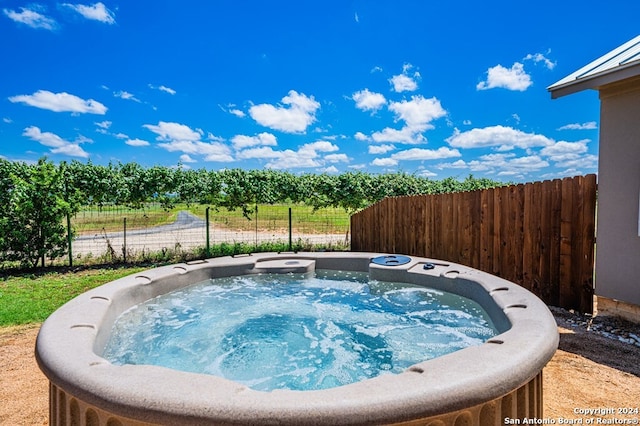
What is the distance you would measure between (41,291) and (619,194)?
8111 mm

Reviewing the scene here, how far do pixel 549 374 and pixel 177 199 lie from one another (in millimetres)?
8453

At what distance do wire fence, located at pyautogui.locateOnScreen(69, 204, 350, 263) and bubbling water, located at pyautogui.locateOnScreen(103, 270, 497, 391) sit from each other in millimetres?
4189

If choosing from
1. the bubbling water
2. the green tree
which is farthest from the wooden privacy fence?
the green tree

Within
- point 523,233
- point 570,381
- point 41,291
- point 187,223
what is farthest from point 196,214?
point 570,381

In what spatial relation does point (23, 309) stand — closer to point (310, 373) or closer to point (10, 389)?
point (10, 389)

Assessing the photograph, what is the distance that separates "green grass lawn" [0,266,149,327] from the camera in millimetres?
4625

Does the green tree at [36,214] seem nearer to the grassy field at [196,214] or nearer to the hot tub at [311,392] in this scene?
the grassy field at [196,214]

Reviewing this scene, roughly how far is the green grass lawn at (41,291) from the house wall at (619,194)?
274 inches

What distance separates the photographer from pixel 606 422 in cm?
232

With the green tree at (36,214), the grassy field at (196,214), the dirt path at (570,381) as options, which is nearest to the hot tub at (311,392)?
the dirt path at (570,381)

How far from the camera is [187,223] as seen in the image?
1088cm

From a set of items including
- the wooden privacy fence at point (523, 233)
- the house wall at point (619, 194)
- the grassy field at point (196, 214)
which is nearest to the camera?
the house wall at point (619, 194)

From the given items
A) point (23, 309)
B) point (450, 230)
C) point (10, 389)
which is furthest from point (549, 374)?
point (23, 309)

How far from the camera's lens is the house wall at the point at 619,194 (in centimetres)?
399
